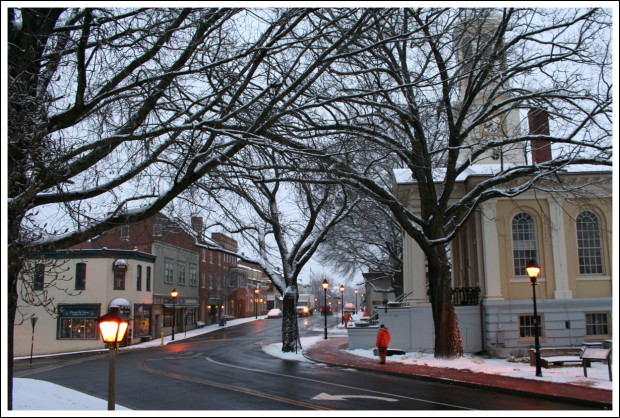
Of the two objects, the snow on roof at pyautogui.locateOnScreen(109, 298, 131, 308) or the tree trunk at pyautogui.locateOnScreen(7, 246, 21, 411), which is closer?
the tree trunk at pyautogui.locateOnScreen(7, 246, 21, 411)

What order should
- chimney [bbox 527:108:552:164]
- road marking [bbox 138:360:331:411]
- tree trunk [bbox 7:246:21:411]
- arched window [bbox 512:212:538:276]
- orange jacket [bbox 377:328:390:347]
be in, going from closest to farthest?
tree trunk [bbox 7:246:21:411] < road marking [bbox 138:360:331:411] < orange jacket [bbox 377:328:390:347] < chimney [bbox 527:108:552:164] < arched window [bbox 512:212:538:276]

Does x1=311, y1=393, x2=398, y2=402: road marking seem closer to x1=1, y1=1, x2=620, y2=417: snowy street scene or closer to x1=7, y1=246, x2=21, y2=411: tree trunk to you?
x1=1, y1=1, x2=620, y2=417: snowy street scene

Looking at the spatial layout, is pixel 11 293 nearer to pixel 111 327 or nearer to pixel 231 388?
pixel 111 327

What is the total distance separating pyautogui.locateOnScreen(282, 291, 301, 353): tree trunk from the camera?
24.3m

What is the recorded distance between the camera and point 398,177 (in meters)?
25.0

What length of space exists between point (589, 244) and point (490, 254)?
14.3 feet

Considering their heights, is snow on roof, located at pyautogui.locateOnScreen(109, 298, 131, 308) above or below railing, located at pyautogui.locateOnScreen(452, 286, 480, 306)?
below

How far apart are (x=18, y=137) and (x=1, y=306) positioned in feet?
7.89

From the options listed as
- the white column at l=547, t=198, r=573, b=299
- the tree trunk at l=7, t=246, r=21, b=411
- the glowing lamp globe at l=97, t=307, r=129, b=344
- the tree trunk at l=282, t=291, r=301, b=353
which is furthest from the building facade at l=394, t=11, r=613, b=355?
the tree trunk at l=7, t=246, r=21, b=411

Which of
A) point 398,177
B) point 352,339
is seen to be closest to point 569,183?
point 398,177

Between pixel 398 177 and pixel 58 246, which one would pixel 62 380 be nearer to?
pixel 58 246

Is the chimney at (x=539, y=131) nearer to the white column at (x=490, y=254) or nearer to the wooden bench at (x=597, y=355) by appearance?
the white column at (x=490, y=254)

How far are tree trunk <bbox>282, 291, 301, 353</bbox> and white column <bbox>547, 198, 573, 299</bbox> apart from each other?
1161cm

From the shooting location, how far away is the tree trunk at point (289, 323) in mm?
24328
